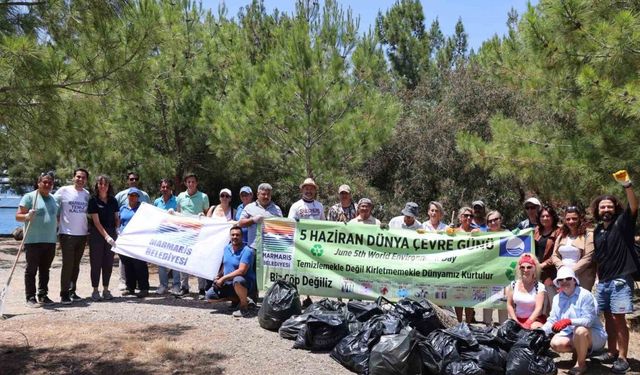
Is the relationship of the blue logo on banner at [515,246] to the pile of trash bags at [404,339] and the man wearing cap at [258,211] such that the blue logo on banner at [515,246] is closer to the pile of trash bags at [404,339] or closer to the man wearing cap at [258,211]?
the pile of trash bags at [404,339]

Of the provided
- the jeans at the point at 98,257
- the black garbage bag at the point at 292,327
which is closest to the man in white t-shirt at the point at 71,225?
the jeans at the point at 98,257

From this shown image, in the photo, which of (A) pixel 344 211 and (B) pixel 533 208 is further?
(A) pixel 344 211

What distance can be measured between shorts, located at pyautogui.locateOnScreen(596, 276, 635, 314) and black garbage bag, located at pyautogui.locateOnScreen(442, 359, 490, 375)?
1491 millimetres

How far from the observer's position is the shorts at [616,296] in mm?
5531

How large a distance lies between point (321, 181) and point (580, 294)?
745 centimetres

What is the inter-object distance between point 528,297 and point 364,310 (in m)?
1.74

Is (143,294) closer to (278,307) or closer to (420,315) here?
(278,307)

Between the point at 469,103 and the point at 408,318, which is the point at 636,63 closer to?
the point at 408,318

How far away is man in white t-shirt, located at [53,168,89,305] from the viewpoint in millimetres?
7574

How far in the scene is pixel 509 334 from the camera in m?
5.62

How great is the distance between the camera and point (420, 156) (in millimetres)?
15773

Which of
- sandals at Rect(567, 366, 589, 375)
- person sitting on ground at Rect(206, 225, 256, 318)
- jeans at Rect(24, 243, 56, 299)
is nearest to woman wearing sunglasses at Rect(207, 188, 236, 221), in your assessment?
person sitting on ground at Rect(206, 225, 256, 318)

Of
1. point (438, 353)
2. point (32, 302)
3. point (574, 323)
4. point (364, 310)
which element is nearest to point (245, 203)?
point (364, 310)

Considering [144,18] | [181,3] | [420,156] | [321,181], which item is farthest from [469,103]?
[144,18]
